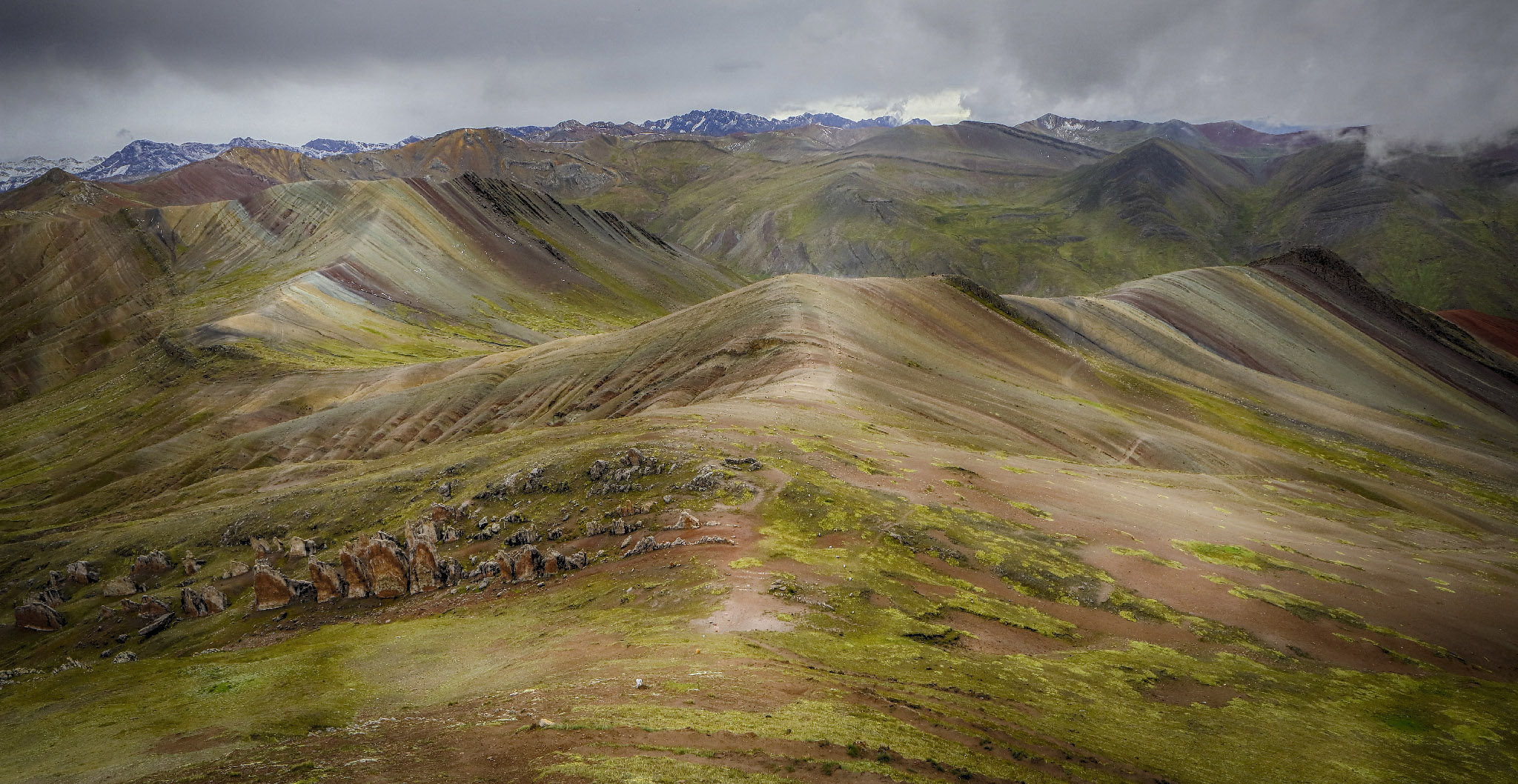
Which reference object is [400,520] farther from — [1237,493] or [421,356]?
[421,356]

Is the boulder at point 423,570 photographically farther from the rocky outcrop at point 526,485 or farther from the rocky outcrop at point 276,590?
the rocky outcrop at point 276,590

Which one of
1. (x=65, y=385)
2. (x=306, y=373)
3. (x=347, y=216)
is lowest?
(x=65, y=385)

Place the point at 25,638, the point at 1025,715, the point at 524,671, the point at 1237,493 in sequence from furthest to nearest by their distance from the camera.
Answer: the point at 1237,493
the point at 25,638
the point at 524,671
the point at 1025,715

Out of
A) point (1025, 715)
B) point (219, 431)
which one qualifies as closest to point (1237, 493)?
point (1025, 715)

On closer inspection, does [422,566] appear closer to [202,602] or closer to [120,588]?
[202,602]

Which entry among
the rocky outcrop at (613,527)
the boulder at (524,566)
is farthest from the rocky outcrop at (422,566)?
the rocky outcrop at (613,527)

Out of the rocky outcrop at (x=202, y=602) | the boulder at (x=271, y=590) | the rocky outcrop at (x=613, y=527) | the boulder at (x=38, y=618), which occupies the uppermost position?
the rocky outcrop at (x=613, y=527)

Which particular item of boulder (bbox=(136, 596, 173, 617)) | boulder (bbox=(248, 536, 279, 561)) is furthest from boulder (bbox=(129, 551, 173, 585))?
boulder (bbox=(248, 536, 279, 561))
